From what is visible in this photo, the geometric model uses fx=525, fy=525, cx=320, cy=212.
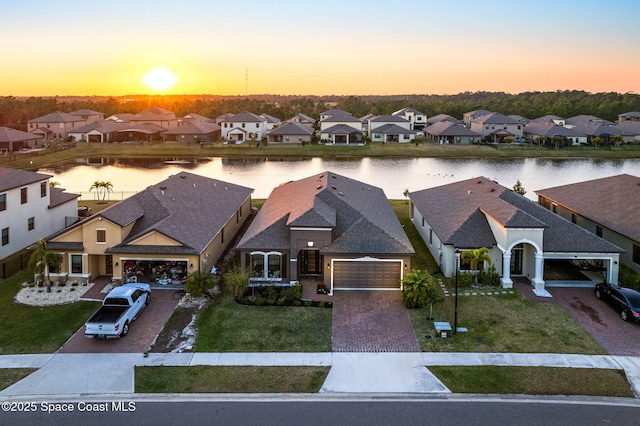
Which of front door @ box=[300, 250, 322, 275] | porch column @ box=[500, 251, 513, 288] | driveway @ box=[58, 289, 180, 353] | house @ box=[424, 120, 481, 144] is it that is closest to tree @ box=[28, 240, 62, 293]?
driveway @ box=[58, 289, 180, 353]

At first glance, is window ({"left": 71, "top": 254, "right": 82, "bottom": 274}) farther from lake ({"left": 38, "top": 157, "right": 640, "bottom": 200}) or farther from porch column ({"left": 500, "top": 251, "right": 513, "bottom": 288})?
lake ({"left": 38, "top": 157, "right": 640, "bottom": 200})

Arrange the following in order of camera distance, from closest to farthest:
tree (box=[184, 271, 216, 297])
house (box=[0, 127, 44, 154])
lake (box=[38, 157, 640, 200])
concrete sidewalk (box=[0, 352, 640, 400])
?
concrete sidewalk (box=[0, 352, 640, 400]) < tree (box=[184, 271, 216, 297]) < lake (box=[38, 157, 640, 200]) < house (box=[0, 127, 44, 154])

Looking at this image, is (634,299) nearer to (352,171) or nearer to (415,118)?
(352,171)

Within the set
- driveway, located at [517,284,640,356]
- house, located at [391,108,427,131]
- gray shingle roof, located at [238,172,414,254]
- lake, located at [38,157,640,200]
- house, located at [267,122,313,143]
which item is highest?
house, located at [391,108,427,131]

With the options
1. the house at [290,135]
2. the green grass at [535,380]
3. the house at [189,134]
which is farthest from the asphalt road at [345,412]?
the house at [189,134]

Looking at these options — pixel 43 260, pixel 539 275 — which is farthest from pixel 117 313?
pixel 539 275

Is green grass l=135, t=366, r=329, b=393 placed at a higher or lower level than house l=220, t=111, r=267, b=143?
lower
